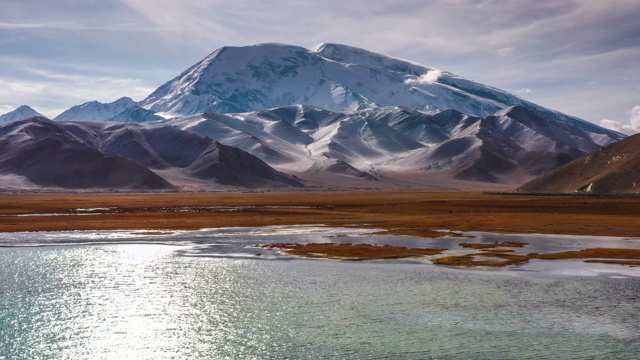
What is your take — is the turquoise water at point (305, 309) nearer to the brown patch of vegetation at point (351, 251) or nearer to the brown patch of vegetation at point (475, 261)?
the brown patch of vegetation at point (475, 261)

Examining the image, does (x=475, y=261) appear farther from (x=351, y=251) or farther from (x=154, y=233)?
(x=154, y=233)

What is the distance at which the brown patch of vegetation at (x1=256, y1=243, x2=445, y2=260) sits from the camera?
54.8 metres

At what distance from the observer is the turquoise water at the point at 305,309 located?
27.1m

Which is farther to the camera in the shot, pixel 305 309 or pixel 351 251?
pixel 351 251

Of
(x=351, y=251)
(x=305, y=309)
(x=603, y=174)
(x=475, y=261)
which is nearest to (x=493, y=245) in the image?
(x=475, y=261)

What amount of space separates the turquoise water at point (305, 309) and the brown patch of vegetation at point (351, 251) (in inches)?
130

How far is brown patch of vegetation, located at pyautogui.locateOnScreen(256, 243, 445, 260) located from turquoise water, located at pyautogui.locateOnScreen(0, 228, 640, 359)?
10.9ft

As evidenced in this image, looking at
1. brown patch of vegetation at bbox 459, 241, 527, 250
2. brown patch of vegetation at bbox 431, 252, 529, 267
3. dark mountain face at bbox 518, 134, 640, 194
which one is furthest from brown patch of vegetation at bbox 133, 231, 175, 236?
dark mountain face at bbox 518, 134, 640, 194

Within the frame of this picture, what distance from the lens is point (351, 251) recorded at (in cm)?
5753

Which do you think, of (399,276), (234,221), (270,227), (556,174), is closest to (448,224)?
(270,227)

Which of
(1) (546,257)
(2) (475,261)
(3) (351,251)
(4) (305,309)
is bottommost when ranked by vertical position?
(4) (305,309)

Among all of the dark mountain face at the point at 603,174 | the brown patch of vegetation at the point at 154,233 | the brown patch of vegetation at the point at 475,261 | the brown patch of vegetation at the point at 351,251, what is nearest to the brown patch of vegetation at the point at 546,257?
the brown patch of vegetation at the point at 475,261

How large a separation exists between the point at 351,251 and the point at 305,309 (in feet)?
77.5

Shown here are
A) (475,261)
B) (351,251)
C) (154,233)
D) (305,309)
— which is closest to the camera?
(305,309)
